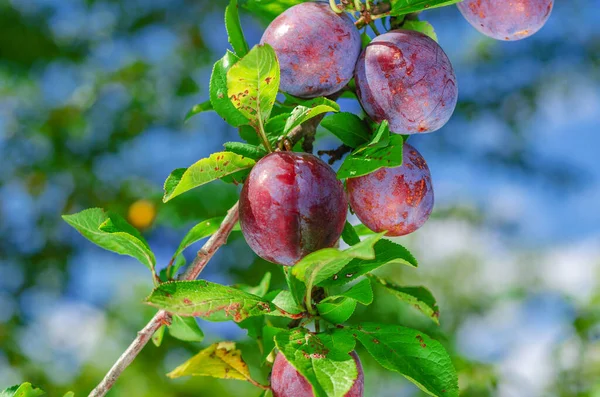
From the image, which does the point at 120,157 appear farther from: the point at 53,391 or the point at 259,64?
the point at 259,64

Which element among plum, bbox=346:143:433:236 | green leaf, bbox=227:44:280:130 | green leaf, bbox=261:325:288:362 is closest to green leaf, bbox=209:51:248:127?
green leaf, bbox=227:44:280:130

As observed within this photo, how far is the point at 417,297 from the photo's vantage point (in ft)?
2.44

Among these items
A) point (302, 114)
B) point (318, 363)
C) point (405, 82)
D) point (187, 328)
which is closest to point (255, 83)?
point (302, 114)

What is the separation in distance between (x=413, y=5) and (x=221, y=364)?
0.47 meters

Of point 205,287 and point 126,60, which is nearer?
point 205,287

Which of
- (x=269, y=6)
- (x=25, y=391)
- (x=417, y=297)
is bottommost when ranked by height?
(x=417, y=297)

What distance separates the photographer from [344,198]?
585mm

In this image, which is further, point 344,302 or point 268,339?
point 268,339

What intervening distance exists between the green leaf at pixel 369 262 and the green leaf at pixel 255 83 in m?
0.17

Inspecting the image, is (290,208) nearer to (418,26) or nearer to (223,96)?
(223,96)

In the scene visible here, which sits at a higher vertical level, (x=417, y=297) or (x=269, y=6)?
(x=269, y=6)

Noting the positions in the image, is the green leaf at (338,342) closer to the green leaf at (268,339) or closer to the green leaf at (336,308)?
the green leaf at (336,308)

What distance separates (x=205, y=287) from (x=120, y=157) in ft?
6.80

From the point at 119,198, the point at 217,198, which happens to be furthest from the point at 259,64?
the point at 119,198
